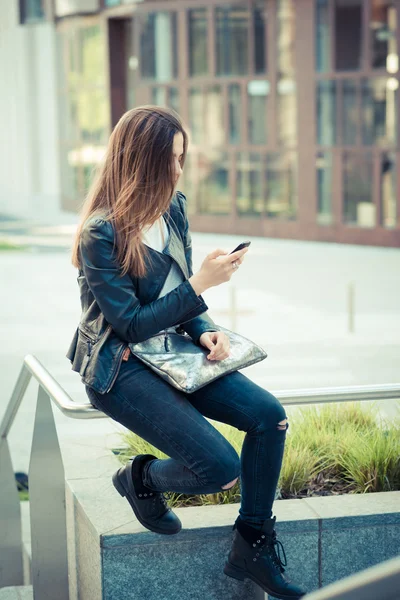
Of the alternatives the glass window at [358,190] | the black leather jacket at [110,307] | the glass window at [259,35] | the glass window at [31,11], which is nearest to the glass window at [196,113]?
the glass window at [259,35]

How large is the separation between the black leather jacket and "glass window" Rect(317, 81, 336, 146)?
24124 mm

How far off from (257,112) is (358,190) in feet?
14.0

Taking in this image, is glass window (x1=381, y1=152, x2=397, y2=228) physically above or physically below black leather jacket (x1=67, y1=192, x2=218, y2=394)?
below

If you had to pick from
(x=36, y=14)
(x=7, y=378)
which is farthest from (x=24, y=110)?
(x=7, y=378)

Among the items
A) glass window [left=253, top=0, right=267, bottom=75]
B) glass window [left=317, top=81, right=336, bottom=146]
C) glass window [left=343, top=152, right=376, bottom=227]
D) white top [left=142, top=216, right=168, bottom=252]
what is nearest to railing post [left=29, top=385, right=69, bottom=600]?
white top [left=142, top=216, right=168, bottom=252]

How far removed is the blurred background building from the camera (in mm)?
26109

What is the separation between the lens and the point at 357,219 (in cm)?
2672

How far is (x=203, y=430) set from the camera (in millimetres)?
3416

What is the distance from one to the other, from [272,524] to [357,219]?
2371 cm

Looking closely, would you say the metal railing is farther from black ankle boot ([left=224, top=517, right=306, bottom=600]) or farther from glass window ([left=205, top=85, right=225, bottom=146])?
glass window ([left=205, top=85, right=225, bottom=146])

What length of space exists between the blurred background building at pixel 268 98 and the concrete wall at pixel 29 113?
4465 mm

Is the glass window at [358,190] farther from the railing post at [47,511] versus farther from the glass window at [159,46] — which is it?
the railing post at [47,511]

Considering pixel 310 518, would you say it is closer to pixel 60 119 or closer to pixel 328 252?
pixel 328 252

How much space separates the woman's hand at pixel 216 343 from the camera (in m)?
3.56
